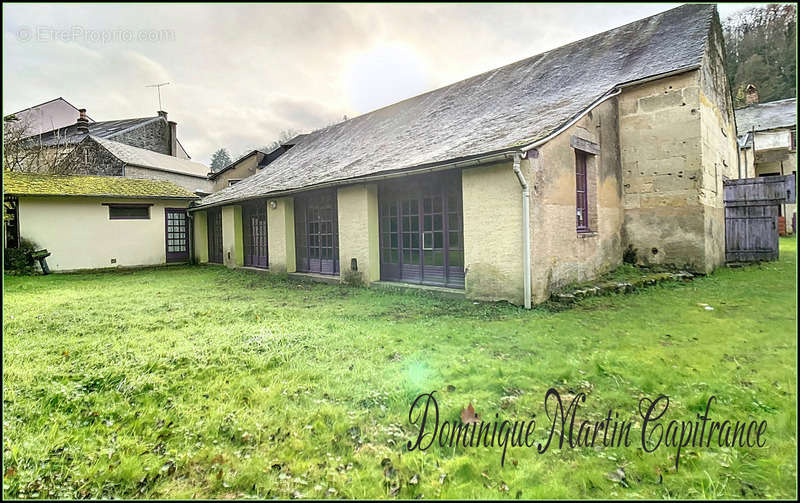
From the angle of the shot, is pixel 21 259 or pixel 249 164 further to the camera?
pixel 249 164

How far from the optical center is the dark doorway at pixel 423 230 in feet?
25.5

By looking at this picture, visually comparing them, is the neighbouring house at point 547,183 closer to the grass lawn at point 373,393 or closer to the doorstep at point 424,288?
the doorstep at point 424,288

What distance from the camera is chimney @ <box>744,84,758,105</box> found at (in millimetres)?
22469

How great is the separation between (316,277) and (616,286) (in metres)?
7.39

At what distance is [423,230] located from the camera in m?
8.35

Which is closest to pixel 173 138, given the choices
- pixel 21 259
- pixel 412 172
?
pixel 21 259

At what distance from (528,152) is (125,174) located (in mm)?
23204

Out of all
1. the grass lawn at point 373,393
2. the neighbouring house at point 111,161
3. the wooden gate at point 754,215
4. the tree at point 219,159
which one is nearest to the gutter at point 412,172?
the grass lawn at point 373,393

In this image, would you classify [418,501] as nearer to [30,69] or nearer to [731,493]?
[731,493]

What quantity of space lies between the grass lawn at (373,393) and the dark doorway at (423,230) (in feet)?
5.39

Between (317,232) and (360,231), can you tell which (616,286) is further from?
(317,232)

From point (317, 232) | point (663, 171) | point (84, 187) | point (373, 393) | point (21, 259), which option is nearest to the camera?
point (373, 393)

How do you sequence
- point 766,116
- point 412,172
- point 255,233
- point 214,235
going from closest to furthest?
point 412,172 → point 255,233 → point 214,235 → point 766,116

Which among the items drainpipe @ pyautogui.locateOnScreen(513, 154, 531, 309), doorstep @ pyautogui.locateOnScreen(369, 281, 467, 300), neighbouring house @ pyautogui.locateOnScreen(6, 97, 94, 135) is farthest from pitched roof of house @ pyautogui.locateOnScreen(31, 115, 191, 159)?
drainpipe @ pyautogui.locateOnScreen(513, 154, 531, 309)
